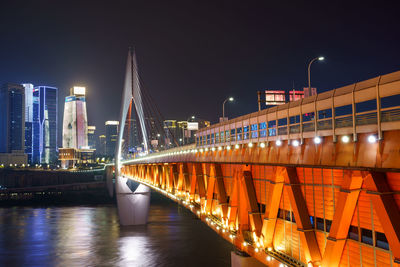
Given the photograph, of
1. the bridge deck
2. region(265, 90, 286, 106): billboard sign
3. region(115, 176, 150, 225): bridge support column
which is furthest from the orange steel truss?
region(115, 176, 150, 225): bridge support column

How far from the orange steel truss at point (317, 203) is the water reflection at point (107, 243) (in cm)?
1841

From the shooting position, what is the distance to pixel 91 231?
5253 centimetres

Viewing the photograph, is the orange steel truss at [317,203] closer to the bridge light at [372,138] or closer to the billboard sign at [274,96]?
the bridge light at [372,138]

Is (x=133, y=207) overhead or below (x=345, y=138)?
below

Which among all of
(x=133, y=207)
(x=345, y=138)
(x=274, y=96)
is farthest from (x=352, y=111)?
(x=133, y=207)

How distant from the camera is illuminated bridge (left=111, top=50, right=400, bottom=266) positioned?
8.70 meters

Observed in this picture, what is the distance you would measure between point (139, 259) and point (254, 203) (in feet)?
78.2

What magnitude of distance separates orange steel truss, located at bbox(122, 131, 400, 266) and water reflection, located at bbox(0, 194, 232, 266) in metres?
18.4

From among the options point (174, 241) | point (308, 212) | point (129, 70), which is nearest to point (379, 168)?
point (308, 212)

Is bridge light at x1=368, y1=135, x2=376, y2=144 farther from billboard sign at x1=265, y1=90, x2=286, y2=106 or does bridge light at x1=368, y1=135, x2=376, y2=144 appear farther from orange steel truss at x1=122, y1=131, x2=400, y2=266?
billboard sign at x1=265, y1=90, x2=286, y2=106

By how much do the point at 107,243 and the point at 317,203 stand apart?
123 ft

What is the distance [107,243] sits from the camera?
1769 inches

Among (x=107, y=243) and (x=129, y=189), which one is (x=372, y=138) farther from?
(x=129, y=189)

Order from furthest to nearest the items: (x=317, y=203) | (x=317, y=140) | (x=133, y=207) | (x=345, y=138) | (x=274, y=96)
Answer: (x=133, y=207), (x=274, y=96), (x=317, y=203), (x=317, y=140), (x=345, y=138)
